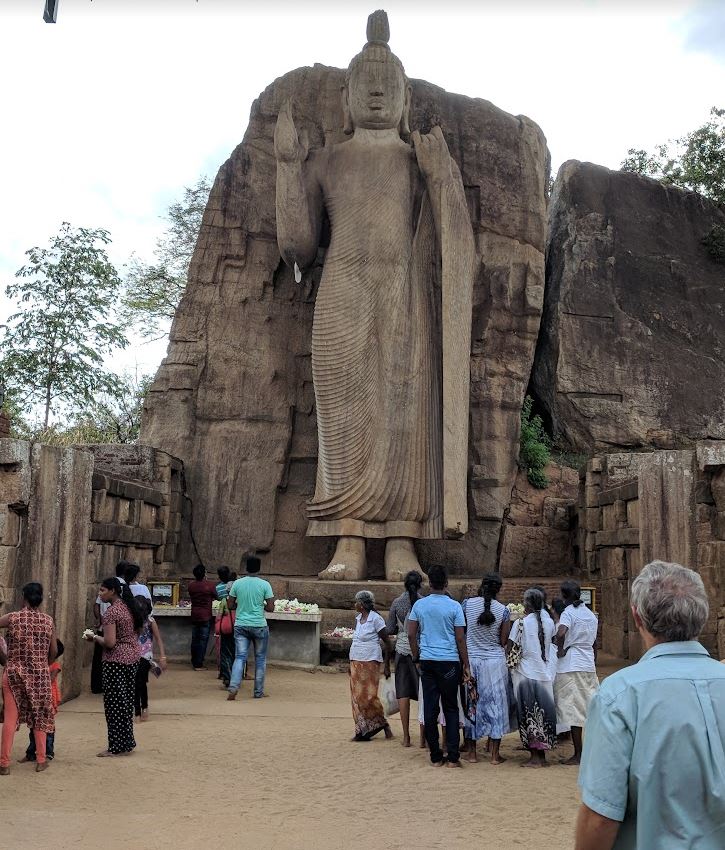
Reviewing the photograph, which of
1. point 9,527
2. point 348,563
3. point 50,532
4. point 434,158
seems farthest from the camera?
point 434,158

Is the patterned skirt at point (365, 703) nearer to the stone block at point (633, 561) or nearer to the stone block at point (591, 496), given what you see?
the stone block at point (633, 561)

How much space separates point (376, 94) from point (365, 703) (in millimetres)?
7136

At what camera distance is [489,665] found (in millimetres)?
5797

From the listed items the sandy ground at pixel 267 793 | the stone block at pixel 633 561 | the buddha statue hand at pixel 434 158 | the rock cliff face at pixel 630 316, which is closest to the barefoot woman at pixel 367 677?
the sandy ground at pixel 267 793

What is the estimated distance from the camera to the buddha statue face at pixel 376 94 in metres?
10.9

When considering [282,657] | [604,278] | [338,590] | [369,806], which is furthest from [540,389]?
[369,806]

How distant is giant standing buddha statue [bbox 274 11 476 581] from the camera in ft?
33.8

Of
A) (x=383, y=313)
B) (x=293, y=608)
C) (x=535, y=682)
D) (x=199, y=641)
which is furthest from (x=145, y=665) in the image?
(x=383, y=313)

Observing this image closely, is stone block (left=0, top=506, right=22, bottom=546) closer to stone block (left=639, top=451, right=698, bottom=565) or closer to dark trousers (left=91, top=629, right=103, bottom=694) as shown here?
dark trousers (left=91, top=629, right=103, bottom=694)

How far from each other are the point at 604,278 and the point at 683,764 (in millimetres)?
11880

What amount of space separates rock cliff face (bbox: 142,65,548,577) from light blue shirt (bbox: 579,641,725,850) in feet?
29.5

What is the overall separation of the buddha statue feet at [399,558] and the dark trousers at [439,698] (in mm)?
4086

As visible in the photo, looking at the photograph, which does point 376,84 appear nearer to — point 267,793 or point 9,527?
point 9,527

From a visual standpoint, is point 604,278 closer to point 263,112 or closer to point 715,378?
point 715,378
